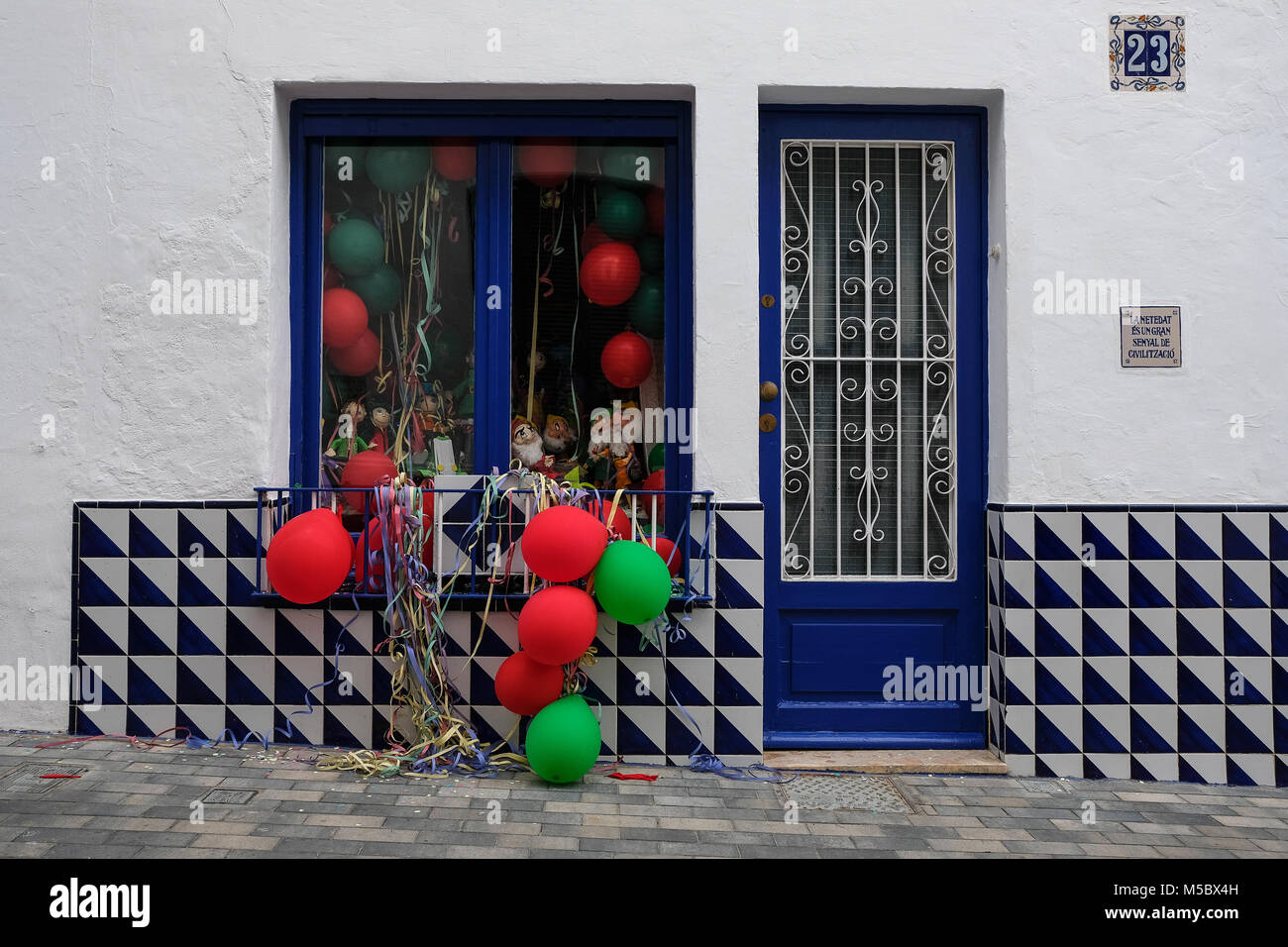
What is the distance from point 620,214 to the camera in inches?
178

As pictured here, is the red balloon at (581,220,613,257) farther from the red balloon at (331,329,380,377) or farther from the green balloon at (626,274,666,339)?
the red balloon at (331,329,380,377)

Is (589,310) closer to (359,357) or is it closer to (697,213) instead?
(697,213)

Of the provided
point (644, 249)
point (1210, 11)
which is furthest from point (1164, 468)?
point (644, 249)

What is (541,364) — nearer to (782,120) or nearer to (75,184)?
(782,120)

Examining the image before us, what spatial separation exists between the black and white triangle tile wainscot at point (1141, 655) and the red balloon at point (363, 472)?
8.94 ft

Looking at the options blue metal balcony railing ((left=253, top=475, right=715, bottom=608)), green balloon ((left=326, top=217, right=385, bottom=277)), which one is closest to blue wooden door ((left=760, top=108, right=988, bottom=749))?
blue metal balcony railing ((left=253, top=475, right=715, bottom=608))

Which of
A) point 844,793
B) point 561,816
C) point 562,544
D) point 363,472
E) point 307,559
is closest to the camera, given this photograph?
point 561,816

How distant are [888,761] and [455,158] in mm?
3290

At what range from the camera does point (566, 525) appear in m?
3.70

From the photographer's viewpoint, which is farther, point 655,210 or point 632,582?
point 655,210

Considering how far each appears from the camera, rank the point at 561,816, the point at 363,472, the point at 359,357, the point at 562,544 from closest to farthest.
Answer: the point at 561,816, the point at 562,544, the point at 363,472, the point at 359,357

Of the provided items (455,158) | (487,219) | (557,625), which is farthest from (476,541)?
(455,158)

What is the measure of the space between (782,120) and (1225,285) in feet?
6.72

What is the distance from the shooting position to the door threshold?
4.18 meters
